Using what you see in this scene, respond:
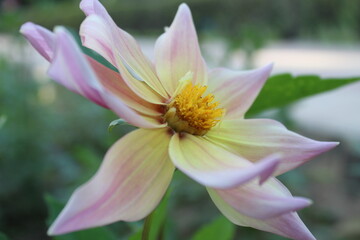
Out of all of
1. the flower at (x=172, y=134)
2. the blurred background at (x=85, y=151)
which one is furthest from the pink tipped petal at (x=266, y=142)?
the blurred background at (x=85, y=151)

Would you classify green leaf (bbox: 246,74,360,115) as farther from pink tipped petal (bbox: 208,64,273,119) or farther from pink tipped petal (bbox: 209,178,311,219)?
pink tipped petal (bbox: 209,178,311,219)

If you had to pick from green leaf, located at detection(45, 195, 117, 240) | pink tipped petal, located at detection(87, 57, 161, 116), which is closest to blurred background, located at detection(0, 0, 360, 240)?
green leaf, located at detection(45, 195, 117, 240)

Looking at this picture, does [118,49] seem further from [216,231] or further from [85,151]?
[85,151]

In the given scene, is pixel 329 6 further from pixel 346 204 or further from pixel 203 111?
pixel 203 111

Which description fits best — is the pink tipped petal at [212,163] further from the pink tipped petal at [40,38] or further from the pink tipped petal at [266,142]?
the pink tipped petal at [40,38]

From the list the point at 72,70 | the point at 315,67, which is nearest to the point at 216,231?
the point at 72,70

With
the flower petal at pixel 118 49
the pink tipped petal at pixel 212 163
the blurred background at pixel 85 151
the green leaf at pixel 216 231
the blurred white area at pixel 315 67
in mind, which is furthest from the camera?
the blurred white area at pixel 315 67
